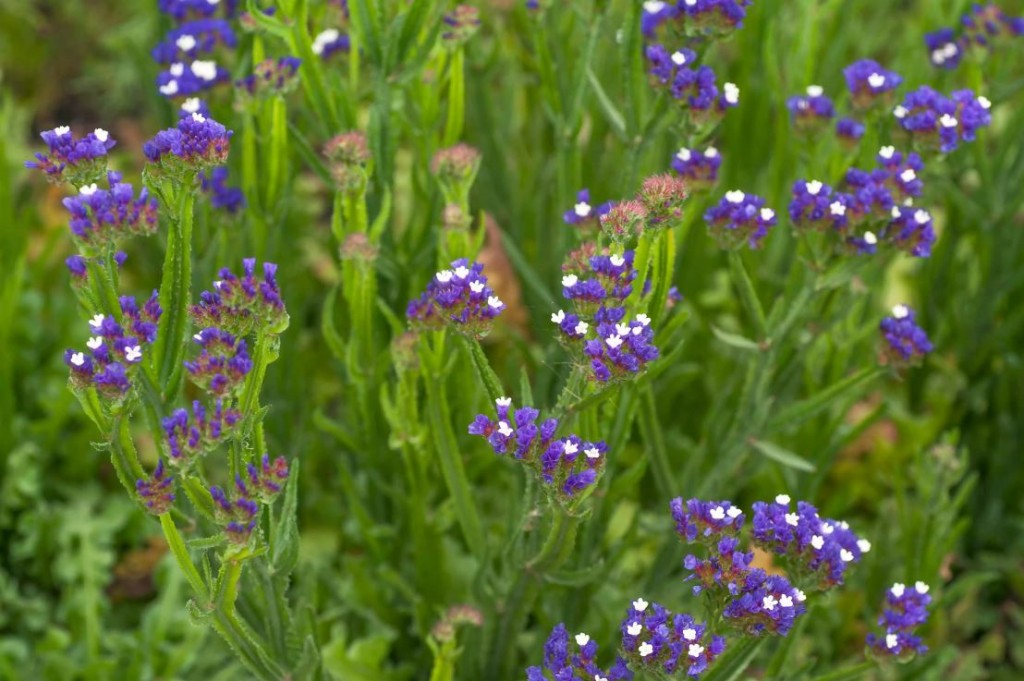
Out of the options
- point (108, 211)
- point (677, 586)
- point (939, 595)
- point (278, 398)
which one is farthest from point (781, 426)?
point (108, 211)

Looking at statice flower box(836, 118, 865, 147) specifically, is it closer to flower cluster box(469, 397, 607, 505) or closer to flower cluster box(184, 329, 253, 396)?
flower cluster box(469, 397, 607, 505)

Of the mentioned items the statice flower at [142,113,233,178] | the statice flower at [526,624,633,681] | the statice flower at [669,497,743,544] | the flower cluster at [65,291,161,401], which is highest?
the statice flower at [142,113,233,178]

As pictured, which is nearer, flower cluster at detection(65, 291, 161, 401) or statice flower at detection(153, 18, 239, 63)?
flower cluster at detection(65, 291, 161, 401)

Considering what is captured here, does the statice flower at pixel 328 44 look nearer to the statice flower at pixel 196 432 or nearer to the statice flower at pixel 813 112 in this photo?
the statice flower at pixel 813 112

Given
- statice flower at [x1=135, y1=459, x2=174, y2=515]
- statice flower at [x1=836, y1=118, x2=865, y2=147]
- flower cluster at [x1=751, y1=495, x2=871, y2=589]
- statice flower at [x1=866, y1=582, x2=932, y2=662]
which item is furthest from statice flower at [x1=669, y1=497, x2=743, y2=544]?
statice flower at [x1=836, y1=118, x2=865, y2=147]

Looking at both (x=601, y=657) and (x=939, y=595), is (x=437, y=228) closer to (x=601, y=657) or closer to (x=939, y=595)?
(x=601, y=657)

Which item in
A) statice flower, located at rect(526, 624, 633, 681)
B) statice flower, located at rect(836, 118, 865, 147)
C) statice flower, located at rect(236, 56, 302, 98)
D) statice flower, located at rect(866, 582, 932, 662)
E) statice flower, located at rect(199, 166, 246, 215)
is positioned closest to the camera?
statice flower, located at rect(526, 624, 633, 681)
